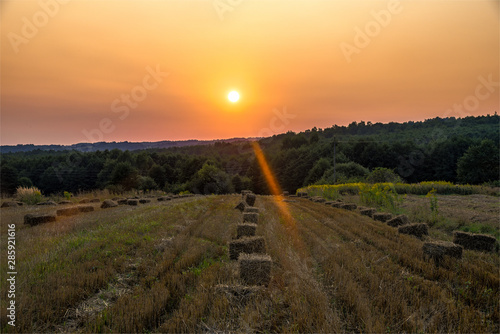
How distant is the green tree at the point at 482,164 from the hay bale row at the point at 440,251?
57500 mm

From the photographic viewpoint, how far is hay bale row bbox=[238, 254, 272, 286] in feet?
18.2

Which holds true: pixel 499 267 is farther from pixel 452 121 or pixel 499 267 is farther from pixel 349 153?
pixel 452 121

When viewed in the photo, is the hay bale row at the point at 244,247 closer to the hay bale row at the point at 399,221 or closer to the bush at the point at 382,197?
the hay bale row at the point at 399,221

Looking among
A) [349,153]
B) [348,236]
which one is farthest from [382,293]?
[349,153]

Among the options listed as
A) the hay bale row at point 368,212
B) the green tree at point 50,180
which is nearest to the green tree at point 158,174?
the green tree at point 50,180

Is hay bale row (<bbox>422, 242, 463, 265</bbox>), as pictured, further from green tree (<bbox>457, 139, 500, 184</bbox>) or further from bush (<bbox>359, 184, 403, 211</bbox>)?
green tree (<bbox>457, 139, 500, 184</bbox>)

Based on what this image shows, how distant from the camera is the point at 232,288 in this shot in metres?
5.02

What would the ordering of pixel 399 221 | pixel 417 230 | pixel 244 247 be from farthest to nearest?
pixel 399 221 < pixel 417 230 < pixel 244 247

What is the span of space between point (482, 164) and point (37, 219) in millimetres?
65992

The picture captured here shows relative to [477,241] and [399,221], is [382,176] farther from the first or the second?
[477,241]

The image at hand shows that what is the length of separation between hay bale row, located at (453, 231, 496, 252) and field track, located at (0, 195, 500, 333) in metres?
0.63

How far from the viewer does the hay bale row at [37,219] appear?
34.5ft

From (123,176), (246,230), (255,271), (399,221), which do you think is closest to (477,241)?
(399,221)

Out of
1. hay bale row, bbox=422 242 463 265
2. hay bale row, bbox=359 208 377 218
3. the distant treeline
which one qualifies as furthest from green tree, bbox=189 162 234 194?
hay bale row, bbox=422 242 463 265
